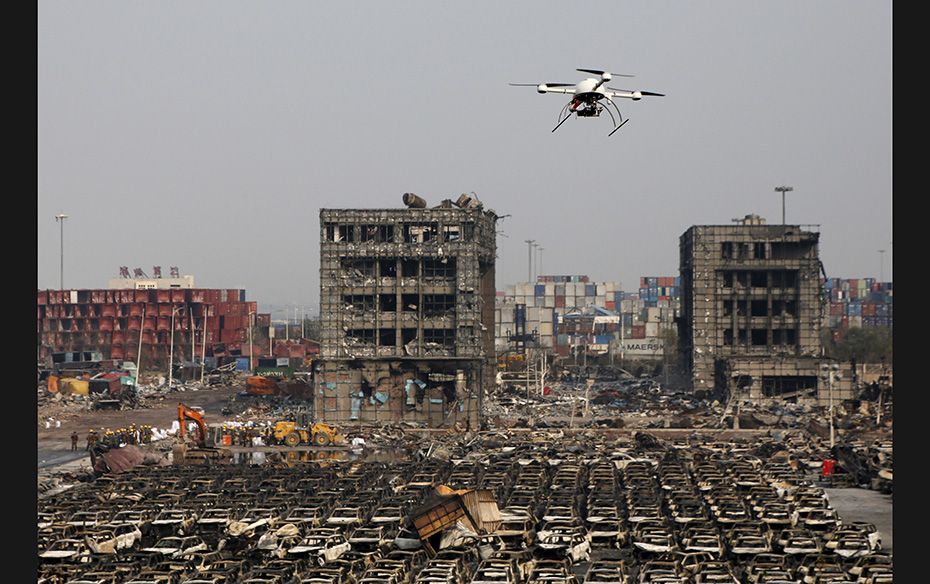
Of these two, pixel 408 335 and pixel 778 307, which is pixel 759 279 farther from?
pixel 408 335

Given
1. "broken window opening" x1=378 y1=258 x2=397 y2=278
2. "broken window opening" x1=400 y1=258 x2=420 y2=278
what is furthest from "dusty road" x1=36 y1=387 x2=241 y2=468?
"broken window opening" x1=400 y1=258 x2=420 y2=278

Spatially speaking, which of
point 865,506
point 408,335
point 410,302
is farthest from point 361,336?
point 865,506

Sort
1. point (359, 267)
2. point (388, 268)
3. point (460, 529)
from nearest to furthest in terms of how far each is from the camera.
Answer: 1. point (460, 529)
2. point (359, 267)
3. point (388, 268)

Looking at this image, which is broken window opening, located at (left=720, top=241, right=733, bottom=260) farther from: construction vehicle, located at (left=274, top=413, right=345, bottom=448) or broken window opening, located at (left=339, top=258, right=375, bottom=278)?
construction vehicle, located at (left=274, top=413, right=345, bottom=448)

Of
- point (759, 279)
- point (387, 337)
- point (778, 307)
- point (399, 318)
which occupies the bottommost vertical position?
point (387, 337)

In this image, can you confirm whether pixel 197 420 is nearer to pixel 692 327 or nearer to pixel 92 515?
pixel 92 515

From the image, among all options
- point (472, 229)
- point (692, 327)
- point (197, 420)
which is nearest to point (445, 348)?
point (472, 229)
